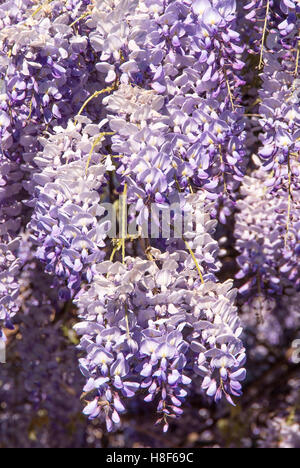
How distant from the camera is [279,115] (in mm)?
2311

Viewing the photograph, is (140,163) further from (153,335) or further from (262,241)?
(262,241)

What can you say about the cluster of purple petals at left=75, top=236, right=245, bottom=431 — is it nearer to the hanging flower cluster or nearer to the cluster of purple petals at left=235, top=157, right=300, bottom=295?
the hanging flower cluster

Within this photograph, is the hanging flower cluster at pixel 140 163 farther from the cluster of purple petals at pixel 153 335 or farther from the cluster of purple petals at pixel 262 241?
the cluster of purple petals at pixel 262 241

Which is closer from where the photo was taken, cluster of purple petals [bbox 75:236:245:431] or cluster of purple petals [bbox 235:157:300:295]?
cluster of purple petals [bbox 75:236:245:431]

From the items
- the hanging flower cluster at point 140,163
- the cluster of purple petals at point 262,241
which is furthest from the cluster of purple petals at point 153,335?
the cluster of purple petals at point 262,241

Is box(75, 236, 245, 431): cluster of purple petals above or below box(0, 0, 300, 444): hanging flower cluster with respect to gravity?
below

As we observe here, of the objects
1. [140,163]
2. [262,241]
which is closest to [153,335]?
[140,163]

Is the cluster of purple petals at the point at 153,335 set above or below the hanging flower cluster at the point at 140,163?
below

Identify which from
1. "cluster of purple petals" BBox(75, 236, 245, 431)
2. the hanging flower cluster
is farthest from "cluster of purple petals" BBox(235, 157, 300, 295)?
"cluster of purple petals" BBox(75, 236, 245, 431)

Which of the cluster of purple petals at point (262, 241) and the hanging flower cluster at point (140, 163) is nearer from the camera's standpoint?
the hanging flower cluster at point (140, 163)

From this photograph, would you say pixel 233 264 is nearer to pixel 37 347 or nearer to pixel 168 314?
→ pixel 37 347

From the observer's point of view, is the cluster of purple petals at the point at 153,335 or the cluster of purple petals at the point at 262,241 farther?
the cluster of purple petals at the point at 262,241
